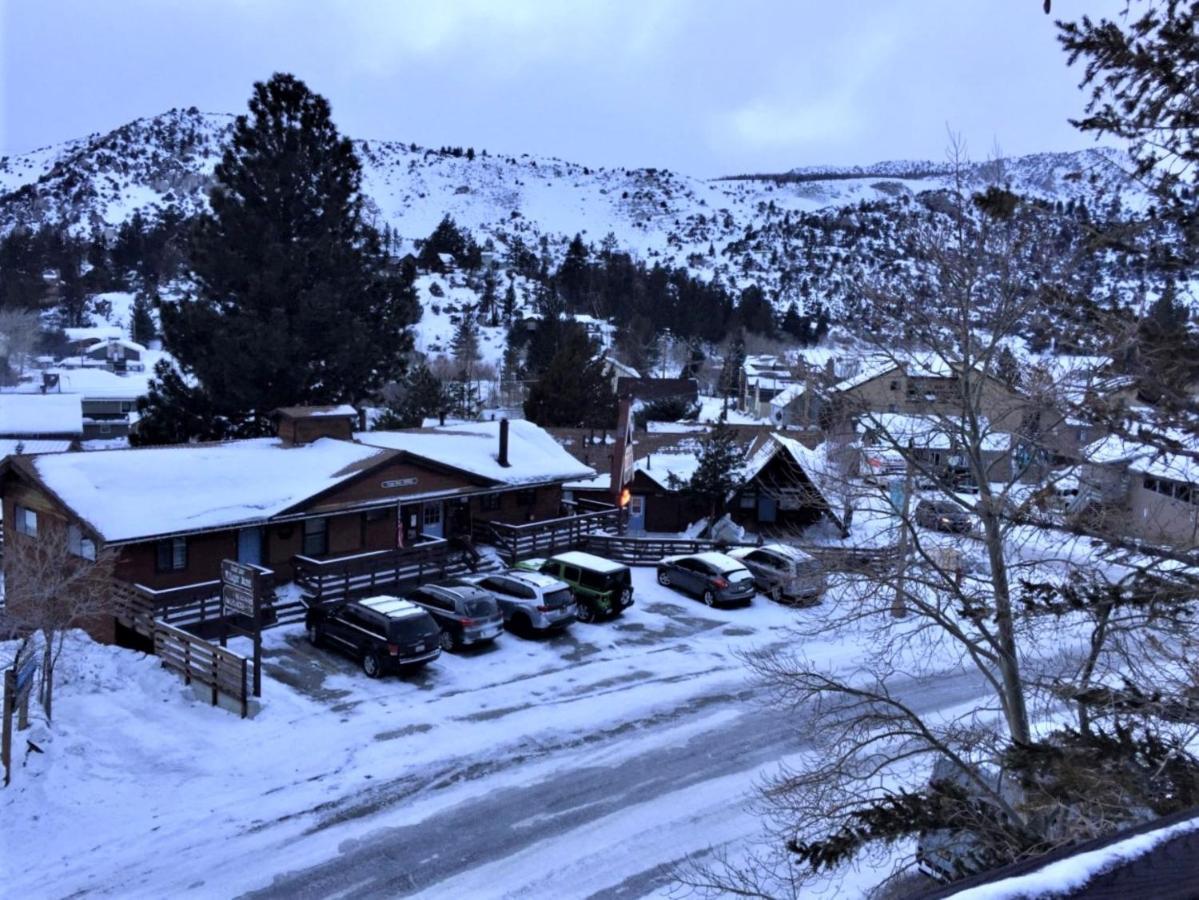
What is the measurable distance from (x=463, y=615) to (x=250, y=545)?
25.9 ft

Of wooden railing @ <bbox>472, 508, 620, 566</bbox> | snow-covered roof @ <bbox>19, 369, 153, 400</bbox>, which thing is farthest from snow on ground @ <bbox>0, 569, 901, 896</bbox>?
snow-covered roof @ <bbox>19, 369, 153, 400</bbox>

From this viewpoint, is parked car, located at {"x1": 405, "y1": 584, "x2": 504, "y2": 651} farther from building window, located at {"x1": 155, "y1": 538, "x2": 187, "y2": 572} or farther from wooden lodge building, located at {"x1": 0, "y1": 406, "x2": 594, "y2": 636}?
building window, located at {"x1": 155, "y1": 538, "x2": 187, "y2": 572}

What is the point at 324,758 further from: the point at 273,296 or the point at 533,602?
the point at 273,296

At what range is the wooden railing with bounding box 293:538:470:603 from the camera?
84.2ft

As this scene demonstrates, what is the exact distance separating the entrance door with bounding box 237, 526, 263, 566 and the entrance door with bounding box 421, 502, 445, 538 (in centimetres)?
638

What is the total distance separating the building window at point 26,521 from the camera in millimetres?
25469

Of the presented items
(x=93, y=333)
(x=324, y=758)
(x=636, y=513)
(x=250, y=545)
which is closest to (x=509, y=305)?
(x=93, y=333)

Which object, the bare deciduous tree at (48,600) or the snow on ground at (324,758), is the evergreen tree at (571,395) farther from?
the bare deciduous tree at (48,600)

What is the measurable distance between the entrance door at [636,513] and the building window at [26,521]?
2303 centimetres

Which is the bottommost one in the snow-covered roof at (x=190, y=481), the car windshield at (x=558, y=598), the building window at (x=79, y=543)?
the car windshield at (x=558, y=598)

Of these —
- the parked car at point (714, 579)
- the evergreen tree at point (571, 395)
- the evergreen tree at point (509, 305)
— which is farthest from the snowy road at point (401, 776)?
the evergreen tree at point (509, 305)

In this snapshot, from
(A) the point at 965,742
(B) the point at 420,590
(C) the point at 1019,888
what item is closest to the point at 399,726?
(B) the point at 420,590

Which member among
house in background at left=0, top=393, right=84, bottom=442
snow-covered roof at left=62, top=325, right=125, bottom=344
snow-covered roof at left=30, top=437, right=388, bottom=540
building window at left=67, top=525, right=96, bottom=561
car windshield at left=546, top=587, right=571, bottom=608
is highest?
snow-covered roof at left=62, top=325, right=125, bottom=344

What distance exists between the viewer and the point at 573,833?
14.5 metres
